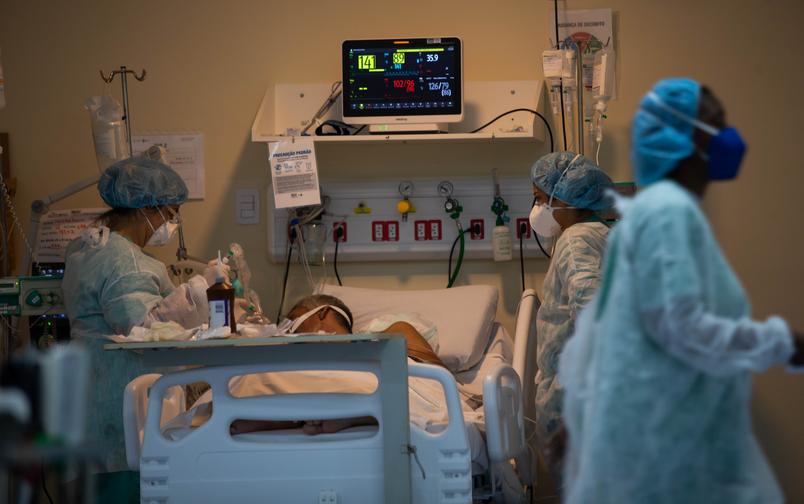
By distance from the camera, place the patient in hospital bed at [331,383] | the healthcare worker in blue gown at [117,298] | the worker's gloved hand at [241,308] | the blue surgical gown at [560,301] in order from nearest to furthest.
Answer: the patient in hospital bed at [331,383] → the blue surgical gown at [560,301] → the healthcare worker in blue gown at [117,298] → the worker's gloved hand at [241,308]

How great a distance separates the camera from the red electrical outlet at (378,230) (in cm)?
393

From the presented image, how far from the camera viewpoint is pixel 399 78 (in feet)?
12.2

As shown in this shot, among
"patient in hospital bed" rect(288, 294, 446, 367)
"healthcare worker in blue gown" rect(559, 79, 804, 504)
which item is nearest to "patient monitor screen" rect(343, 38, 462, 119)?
"patient in hospital bed" rect(288, 294, 446, 367)

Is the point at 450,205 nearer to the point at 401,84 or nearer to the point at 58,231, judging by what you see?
the point at 401,84

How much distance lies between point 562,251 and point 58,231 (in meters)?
1.87

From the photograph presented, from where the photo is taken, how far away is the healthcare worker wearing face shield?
9.75ft

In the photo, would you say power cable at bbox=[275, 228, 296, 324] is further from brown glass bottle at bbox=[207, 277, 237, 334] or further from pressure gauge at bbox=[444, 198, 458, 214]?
brown glass bottle at bbox=[207, 277, 237, 334]

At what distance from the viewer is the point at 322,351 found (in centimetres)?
256

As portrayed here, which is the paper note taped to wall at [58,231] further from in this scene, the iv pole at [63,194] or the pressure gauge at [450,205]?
the pressure gauge at [450,205]

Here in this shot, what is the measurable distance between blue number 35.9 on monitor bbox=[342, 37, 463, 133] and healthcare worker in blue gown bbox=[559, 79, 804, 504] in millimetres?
1942

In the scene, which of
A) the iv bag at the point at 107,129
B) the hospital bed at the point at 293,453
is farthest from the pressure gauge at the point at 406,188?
the hospital bed at the point at 293,453

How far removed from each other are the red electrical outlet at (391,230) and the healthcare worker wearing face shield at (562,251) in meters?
0.72

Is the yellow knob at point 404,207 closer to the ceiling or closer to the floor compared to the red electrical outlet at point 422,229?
closer to the ceiling

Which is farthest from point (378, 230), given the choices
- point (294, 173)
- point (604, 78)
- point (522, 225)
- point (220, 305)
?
point (220, 305)
